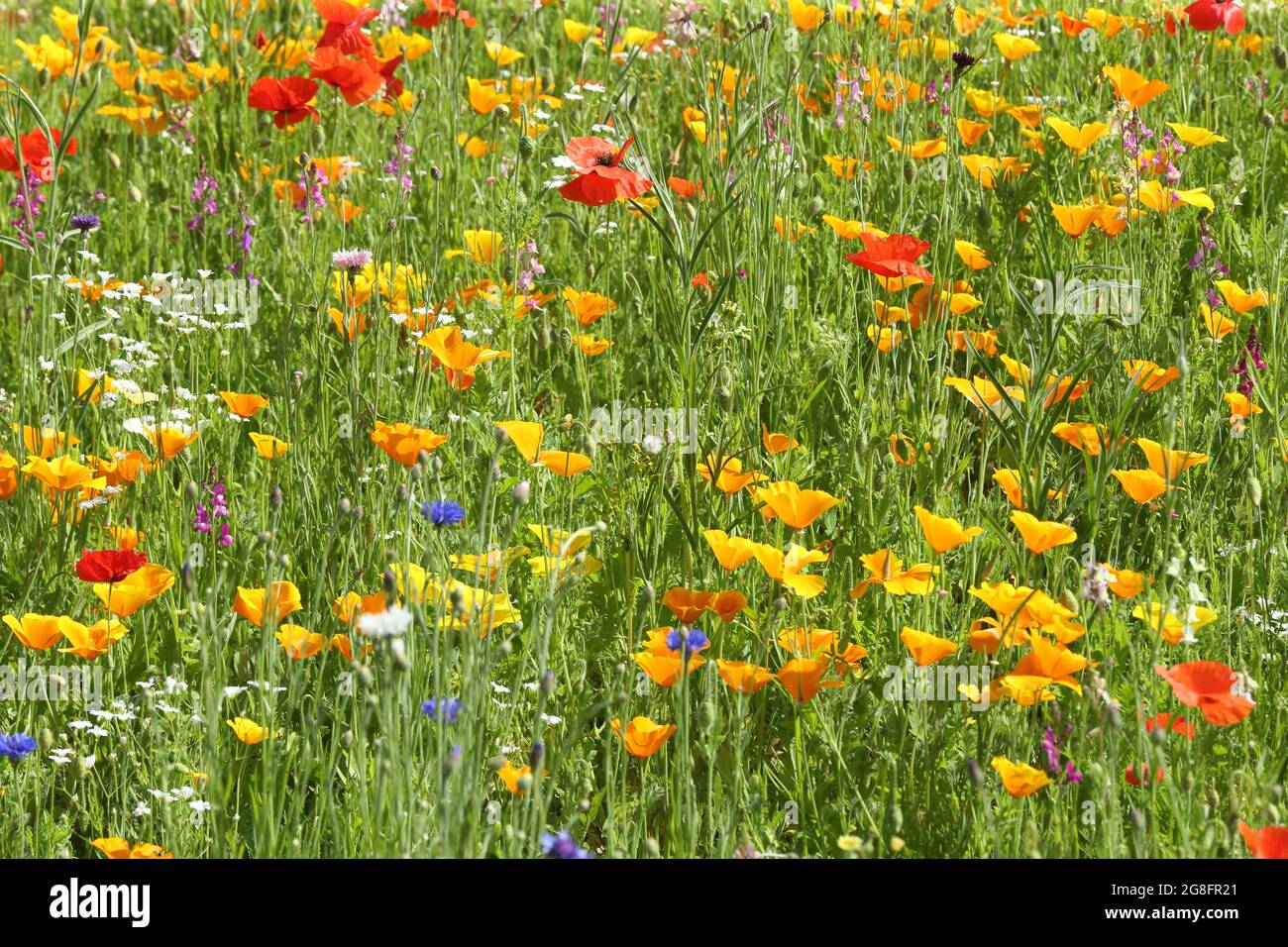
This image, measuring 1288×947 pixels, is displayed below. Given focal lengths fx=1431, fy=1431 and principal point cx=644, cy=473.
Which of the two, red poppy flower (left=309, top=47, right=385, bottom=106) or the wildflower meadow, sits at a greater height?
red poppy flower (left=309, top=47, right=385, bottom=106)

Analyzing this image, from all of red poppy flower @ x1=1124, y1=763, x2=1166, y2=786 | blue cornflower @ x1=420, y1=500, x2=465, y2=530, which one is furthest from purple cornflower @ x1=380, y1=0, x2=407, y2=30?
red poppy flower @ x1=1124, y1=763, x2=1166, y2=786

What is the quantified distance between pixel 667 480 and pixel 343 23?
1551mm

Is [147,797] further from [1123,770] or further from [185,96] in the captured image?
[185,96]

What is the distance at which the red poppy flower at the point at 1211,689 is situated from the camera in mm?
1620

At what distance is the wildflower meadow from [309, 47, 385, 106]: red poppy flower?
0.03 ft

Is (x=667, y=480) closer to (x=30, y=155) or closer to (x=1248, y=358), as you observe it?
(x=1248, y=358)

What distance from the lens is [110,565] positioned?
6.83ft

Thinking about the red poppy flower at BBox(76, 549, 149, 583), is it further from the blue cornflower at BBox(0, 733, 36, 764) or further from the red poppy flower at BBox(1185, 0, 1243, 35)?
the red poppy flower at BBox(1185, 0, 1243, 35)

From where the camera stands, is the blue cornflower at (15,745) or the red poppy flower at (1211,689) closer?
the red poppy flower at (1211,689)

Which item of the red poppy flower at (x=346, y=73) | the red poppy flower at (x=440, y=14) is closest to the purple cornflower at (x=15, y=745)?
the red poppy flower at (x=346, y=73)

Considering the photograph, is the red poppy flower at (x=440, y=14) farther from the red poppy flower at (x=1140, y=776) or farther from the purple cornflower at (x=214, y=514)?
the red poppy flower at (x=1140, y=776)

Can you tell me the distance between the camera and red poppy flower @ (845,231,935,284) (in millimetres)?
2543

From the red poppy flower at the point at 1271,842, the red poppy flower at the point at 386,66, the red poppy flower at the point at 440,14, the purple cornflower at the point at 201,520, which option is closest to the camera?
the red poppy flower at the point at 1271,842

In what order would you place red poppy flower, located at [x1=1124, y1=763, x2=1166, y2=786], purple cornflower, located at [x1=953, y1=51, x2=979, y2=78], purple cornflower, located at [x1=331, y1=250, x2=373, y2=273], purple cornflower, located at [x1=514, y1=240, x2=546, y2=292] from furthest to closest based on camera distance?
purple cornflower, located at [x1=953, y1=51, x2=979, y2=78]
purple cornflower, located at [x1=514, y1=240, x2=546, y2=292]
purple cornflower, located at [x1=331, y1=250, x2=373, y2=273]
red poppy flower, located at [x1=1124, y1=763, x2=1166, y2=786]
